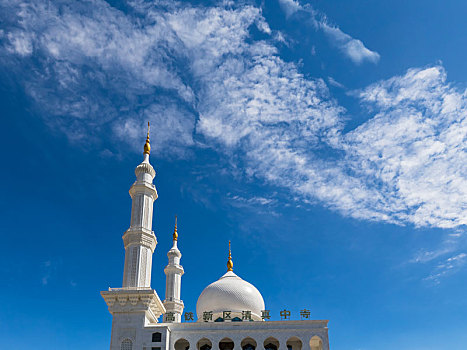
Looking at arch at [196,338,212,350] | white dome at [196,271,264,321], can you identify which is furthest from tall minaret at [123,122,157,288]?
white dome at [196,271,264,321]

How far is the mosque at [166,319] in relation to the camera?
140ft

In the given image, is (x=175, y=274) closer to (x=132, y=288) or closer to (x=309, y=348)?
(x=132, y=288)

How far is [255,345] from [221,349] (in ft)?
10.8

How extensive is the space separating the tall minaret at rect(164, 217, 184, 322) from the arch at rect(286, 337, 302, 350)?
787 inches

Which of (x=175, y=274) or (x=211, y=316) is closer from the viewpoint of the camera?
(x=211, y=316)

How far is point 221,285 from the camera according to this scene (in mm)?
→ 52219

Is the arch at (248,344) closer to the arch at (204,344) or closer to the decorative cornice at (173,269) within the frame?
the arch at (204,344)

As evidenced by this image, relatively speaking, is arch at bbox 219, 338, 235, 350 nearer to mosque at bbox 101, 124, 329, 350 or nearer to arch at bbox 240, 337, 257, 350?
mosque at bbox 101, 124, 329, 350

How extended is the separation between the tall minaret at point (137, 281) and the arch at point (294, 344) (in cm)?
1311

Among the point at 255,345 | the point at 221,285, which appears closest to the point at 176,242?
the point at 221,285

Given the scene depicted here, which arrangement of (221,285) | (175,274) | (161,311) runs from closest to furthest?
(161,311)
(221,285)
(175,274)

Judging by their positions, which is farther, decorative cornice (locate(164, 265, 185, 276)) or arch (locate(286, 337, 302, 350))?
decorative cornice (locate(164, 265, 185, 276))

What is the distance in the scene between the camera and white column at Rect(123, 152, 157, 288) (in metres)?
44.8

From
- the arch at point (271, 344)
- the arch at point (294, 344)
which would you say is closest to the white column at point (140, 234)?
the arch at point (271, 344)
